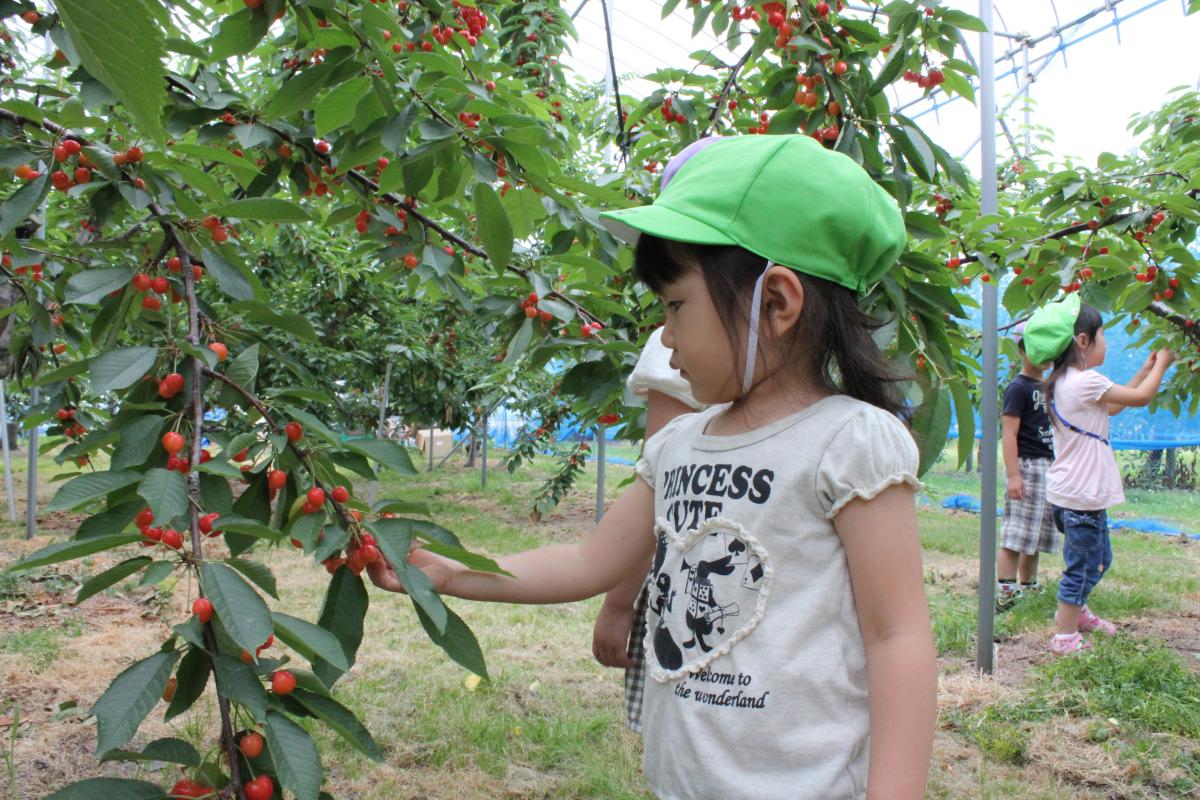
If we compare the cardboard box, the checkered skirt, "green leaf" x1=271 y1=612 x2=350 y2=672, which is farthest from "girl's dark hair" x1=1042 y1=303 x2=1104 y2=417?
the cardboard box

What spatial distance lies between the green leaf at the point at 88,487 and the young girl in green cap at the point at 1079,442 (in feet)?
11.1

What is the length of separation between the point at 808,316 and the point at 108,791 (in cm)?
84

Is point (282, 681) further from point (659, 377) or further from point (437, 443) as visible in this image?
point (437, 443)

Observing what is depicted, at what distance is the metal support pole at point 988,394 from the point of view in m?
3.00

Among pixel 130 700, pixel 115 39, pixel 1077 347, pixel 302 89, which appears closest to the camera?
pixel 115 39

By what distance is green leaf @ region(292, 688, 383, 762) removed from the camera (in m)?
0.90

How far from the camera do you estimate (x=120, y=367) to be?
105 centimetres

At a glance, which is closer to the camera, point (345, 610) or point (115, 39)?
point (115, 39)

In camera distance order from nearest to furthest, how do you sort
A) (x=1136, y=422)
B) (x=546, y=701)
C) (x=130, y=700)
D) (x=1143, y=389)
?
1. (x=130, y=700)
2. (x=546, y=701)
3. (x=1143, y=389)
4. (x=1136, y=422)

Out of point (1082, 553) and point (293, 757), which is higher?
point (293, 757)

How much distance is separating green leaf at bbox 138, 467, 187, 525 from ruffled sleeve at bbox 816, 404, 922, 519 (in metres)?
0.63

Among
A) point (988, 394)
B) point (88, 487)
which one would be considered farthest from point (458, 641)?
point (988, 394)

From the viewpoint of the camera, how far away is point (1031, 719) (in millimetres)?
2814

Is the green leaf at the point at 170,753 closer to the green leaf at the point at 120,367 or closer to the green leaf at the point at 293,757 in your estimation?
the green leaf at the point at 293,757
